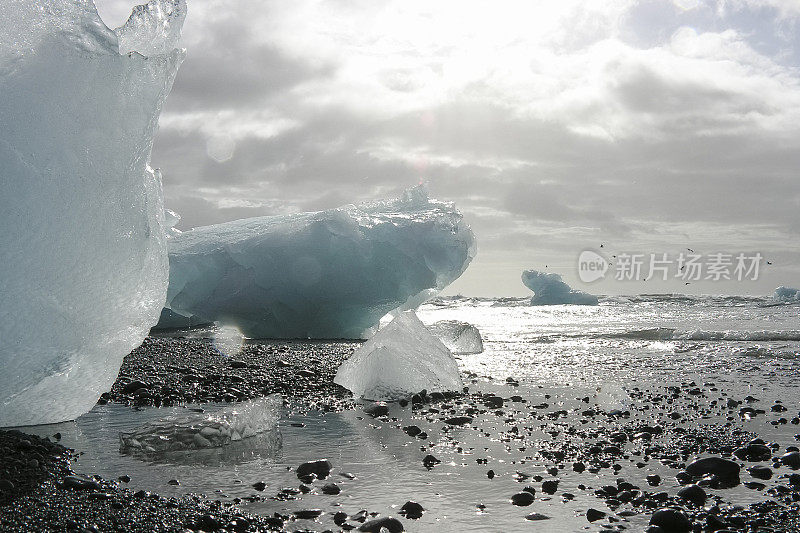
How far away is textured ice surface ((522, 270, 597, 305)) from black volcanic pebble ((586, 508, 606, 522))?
42.3 meters

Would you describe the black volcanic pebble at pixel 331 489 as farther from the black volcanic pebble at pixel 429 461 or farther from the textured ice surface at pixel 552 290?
the textured ice surface at pixel 552 290

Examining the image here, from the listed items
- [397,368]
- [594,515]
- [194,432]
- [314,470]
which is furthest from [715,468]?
[397,368]

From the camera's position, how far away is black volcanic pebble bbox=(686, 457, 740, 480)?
3.92 metres

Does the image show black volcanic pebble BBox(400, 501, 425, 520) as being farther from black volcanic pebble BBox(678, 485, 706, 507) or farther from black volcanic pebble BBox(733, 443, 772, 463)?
black volcanic pebble BBox(733, 443, 772, 463)

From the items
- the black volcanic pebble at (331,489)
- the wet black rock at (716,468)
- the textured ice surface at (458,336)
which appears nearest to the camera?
the black volcanic pebble at (331,489)

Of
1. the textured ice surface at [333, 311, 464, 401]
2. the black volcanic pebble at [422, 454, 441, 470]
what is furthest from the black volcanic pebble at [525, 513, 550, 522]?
the textured ice surface at [333, 311, 464, 401]

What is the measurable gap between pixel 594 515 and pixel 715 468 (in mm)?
1187

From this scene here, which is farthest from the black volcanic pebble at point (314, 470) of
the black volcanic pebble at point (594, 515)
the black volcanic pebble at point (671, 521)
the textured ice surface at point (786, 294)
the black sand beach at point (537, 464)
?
the textured ice surface at point (786, 294)

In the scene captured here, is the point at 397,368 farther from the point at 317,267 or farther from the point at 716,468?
the point at 317,267

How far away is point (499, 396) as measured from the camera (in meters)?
7.22

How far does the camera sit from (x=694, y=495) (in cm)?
350

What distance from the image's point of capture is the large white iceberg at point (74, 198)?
5184 mm

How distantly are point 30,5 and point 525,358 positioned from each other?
→ 9.17 meters

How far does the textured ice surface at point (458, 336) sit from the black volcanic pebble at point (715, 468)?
28.9 feet
